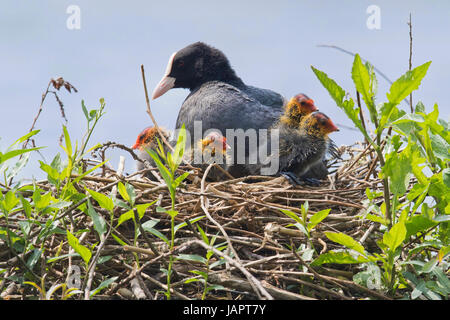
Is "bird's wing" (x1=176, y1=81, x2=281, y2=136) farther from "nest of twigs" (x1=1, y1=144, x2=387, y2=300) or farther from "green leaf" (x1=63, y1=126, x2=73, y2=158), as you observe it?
"green leaf" (x1=63, y1=126, x2=73, y2=158)

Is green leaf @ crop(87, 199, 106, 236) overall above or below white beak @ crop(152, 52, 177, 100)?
below

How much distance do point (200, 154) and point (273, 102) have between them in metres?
0.83

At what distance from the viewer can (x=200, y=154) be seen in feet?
11.7

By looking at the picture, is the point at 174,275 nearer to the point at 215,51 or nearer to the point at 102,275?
the point at 102,275

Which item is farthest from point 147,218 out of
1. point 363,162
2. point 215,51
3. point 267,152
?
point 215,51

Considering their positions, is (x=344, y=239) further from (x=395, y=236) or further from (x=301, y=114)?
(x=301, y=114)

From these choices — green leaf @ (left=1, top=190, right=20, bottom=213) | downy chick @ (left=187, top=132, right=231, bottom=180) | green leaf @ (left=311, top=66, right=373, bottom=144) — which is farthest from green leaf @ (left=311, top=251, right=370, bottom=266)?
downy chick @ (left=187, top=132, right=231, bottom=180)

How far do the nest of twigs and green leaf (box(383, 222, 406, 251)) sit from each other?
0.84ft

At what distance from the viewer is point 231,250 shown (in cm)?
206

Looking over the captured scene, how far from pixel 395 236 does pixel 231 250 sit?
0.60m

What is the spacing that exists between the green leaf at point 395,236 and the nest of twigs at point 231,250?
0.84 feet

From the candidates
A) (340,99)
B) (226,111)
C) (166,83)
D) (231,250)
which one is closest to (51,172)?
(231,250)

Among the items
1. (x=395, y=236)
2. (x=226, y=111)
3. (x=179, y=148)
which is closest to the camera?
(x=395, y=236)

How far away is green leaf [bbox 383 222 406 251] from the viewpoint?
1903mm
